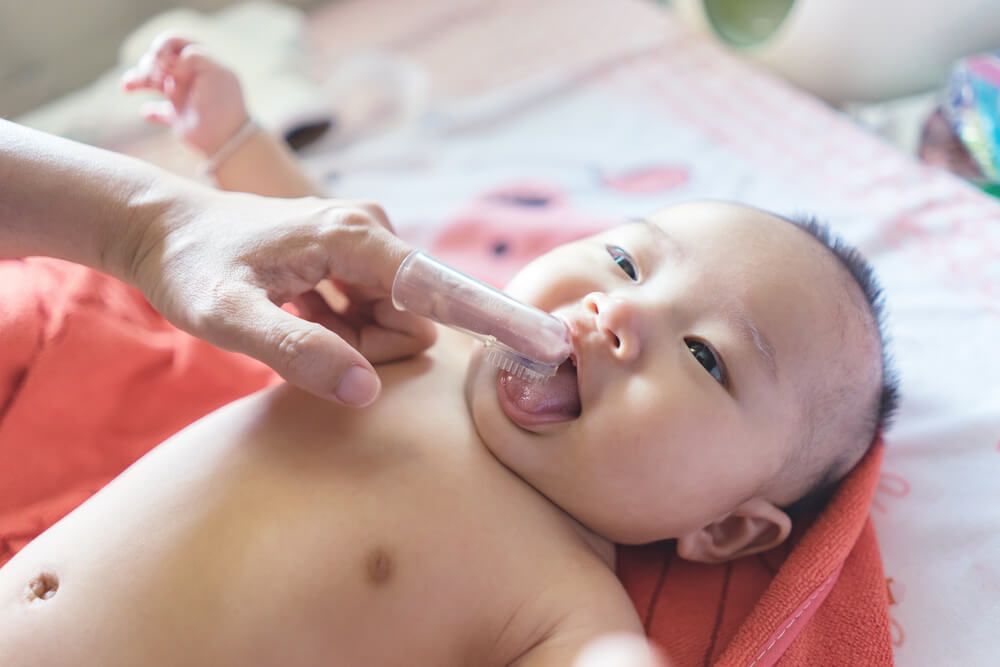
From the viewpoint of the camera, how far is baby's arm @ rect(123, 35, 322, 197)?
122cm

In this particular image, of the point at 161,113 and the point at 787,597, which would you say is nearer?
the point at 787,597

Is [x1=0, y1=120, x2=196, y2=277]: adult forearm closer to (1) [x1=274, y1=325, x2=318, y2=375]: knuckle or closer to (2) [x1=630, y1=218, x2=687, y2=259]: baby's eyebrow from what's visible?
(1) [x1=274, y1=325, x2=318, y2=375]: knuckle

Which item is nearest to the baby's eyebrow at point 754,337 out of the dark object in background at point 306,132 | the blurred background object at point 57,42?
the dark object in background at point 306,132

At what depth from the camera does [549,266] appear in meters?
1.03

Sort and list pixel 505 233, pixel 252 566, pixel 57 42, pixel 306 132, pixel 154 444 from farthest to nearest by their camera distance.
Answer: pixel 57 42, pixel 306 132, pixel 505 233, pixel 154 444, pixel 252 566

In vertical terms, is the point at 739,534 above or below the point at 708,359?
below

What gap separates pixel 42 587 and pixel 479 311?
1.62 ft

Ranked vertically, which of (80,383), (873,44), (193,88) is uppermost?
(193,88)

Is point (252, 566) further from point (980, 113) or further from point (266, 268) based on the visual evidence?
point (980, 113)

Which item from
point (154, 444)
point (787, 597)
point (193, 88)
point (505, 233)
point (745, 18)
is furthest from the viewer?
point (745, 18)

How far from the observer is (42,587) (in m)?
0.86

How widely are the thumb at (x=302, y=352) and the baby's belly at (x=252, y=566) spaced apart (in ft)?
0.54

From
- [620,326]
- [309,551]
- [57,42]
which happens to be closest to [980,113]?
[620,326]

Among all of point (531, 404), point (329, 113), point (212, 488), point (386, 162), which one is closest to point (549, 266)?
point (531, 404)
